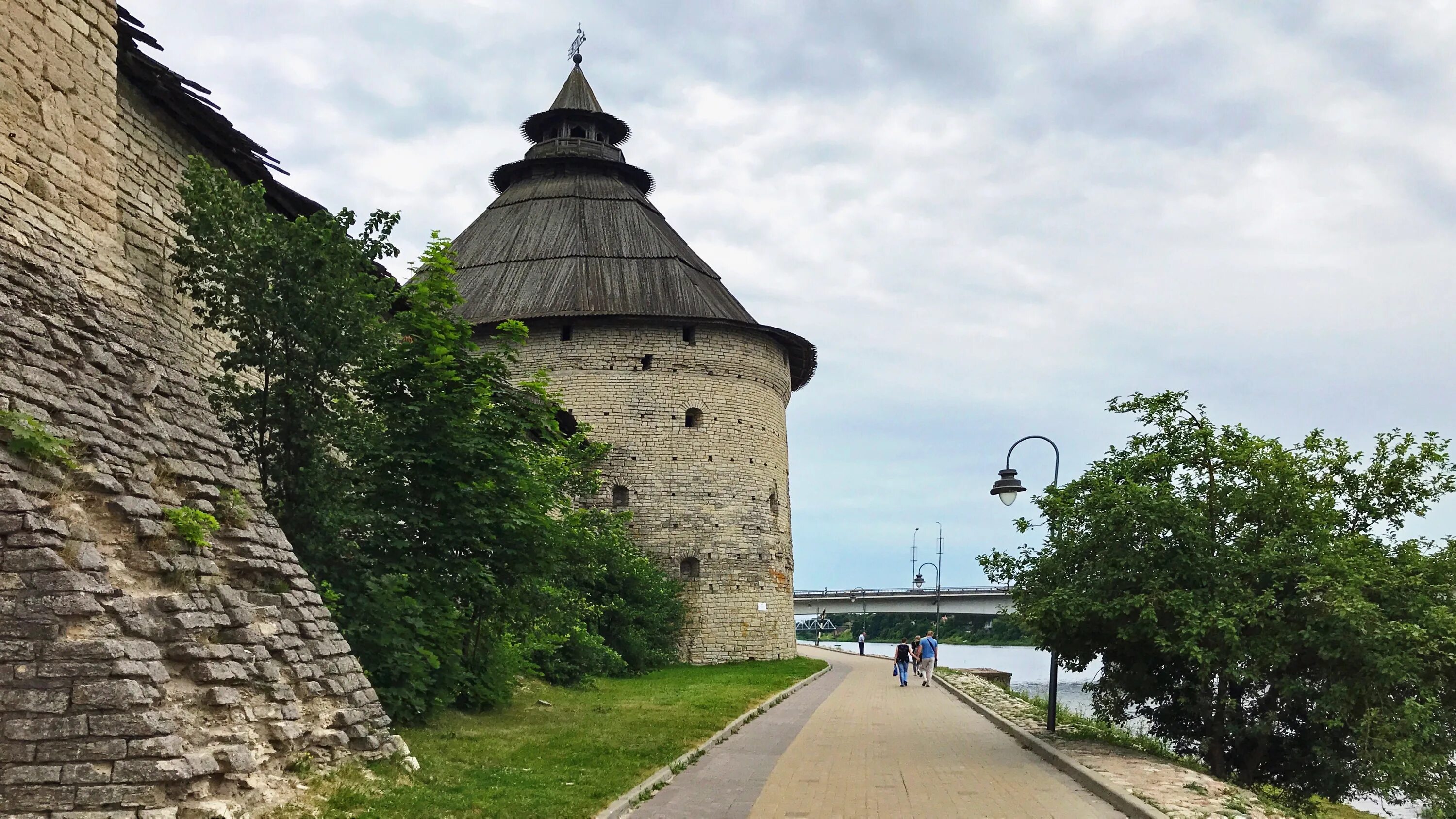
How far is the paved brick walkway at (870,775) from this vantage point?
9406 millimetres

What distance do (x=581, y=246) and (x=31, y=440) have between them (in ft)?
101

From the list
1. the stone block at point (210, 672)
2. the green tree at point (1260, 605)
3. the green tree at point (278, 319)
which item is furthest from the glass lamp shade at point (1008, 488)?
the stone block at point (210, 672)

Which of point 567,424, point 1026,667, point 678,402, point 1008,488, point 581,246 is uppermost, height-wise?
point 581,246

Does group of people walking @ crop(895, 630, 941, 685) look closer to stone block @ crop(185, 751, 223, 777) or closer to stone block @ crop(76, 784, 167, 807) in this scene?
stone block @ crop(185, 751, 223, 777)

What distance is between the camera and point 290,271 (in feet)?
40.9

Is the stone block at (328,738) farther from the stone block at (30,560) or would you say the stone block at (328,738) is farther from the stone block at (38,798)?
the stone block at (30,560)

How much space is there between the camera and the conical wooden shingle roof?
115ft

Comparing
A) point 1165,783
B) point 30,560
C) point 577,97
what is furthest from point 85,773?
point 577,97

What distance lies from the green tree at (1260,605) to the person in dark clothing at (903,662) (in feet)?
40.4

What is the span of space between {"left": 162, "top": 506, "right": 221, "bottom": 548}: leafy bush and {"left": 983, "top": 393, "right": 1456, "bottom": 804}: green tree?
921 centimetres

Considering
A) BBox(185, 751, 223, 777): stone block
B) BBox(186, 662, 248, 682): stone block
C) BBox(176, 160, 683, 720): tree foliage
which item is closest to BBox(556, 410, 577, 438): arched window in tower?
BBox(176, 160, 683, 720): tree foliage

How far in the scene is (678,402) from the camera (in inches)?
1340

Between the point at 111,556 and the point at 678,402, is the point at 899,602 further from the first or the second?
the point at 111,556

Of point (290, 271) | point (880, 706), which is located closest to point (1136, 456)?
point (880, 706)
